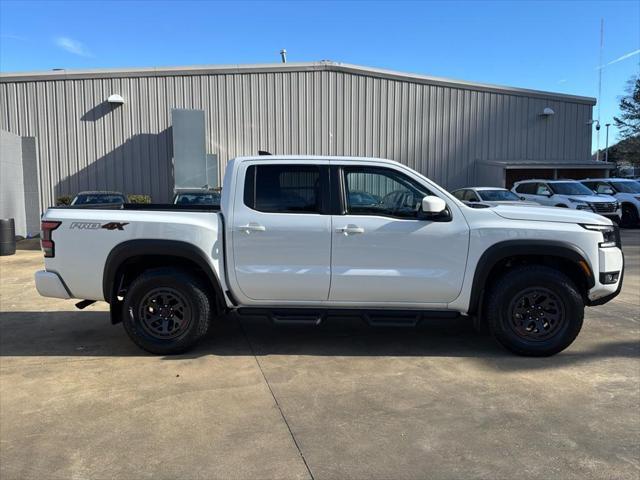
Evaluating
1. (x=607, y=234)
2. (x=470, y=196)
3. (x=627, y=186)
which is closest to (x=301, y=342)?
(x=607, y=234)

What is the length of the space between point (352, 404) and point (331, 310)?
1.20m

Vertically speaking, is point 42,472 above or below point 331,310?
below

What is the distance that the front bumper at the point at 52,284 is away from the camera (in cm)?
495

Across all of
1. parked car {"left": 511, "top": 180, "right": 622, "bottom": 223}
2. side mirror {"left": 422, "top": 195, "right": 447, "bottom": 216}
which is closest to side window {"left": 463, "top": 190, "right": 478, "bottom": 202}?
parked car {"left": 511, "top": 180, "right": 622, "bottom": 223}

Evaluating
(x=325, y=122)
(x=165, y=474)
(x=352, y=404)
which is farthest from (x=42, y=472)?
(x=325, y=122)

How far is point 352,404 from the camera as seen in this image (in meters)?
3.91

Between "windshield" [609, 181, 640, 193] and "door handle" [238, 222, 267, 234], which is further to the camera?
"windshield" [609, 181, 640, 193]

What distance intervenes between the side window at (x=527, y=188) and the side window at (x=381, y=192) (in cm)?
1464

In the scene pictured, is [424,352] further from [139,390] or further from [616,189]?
[616,189]

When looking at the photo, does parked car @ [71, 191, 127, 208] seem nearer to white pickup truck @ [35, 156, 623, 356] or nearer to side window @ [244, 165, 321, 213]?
white pickup truck @ [35, 156, 623, 356]

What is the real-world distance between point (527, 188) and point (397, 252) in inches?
604

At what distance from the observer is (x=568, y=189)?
1714 centimetres

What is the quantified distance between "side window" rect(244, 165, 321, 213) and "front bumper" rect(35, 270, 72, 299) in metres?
1.96

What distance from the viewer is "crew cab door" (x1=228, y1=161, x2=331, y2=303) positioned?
15.7ft
